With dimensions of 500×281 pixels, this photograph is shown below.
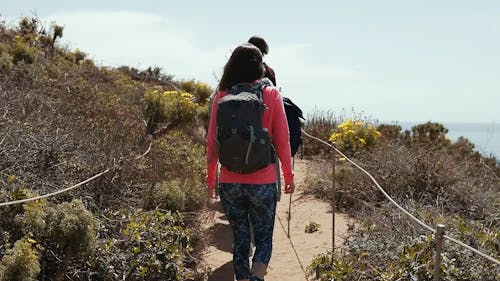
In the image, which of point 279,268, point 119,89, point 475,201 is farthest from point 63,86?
point 475,201

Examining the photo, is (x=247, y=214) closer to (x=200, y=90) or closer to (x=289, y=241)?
(x=289, y=241)

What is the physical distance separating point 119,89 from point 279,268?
8.55 meters

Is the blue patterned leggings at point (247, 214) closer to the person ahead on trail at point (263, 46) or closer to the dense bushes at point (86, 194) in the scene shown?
the dense bushes at point (86, 194)

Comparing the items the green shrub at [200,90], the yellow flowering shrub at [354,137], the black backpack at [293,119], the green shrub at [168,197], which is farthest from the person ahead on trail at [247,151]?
the green shrub at [200,90]

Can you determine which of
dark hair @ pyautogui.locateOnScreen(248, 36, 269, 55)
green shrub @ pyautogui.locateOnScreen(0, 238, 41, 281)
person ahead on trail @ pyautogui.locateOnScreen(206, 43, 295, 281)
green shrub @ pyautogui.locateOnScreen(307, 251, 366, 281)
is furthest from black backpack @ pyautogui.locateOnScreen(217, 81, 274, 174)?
green shrub @ pyautogui.locateOnScreen(307, 251, 366, 281)

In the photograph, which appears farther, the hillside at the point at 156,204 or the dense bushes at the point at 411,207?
the dense bushes at the point at 411,207

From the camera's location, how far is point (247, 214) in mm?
3879

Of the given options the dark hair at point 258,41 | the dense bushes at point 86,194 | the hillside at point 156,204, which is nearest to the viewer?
the dense bushes at point 86,194

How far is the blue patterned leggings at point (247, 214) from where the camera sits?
371 cm

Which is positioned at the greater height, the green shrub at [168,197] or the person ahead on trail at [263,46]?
the person ahead on trail at [263,46]

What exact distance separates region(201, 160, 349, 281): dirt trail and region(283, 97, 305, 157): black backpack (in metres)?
1.43

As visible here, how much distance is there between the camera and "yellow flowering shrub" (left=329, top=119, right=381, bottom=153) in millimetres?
10266

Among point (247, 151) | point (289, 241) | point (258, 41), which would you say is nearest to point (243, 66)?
point (247, 151)

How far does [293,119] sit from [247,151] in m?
1.26
